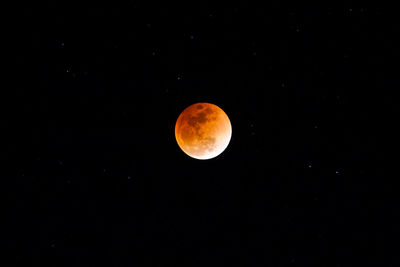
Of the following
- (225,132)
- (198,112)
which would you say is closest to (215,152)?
(225,132)

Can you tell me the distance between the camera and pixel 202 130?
4617 millimetres

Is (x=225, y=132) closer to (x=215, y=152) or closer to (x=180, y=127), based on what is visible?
(x=215, y=152)

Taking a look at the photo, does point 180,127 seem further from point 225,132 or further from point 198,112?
point 225,132

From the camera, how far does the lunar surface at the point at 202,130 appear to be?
4641 mm

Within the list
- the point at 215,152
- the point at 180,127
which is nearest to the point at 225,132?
the point at 215,152

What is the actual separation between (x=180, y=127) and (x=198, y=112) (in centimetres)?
34

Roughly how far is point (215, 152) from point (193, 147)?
13.1 inches

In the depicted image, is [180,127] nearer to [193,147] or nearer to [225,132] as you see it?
[193,147]

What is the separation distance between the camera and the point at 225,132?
4.85m

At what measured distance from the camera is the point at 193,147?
4715 mm

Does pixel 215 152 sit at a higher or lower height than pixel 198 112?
lower

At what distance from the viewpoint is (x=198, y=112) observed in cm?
472

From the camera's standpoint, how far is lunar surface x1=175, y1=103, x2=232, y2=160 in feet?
15.2

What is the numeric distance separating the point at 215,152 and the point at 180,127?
1.97 ft
